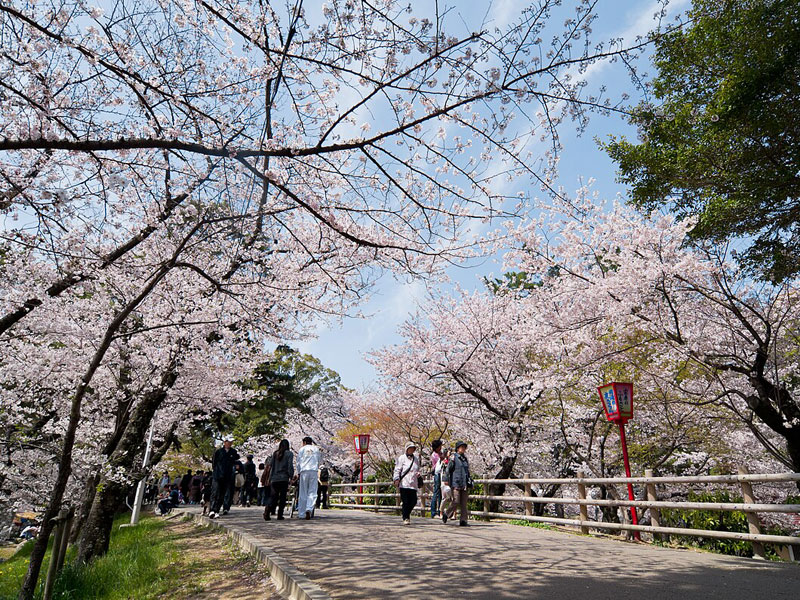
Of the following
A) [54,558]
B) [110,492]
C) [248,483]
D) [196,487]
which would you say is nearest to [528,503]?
[110,492]

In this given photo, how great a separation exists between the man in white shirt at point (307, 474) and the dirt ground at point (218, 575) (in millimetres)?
2171

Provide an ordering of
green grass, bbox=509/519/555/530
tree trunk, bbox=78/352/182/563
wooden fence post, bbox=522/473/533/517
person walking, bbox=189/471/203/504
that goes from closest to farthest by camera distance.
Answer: tree trunk, bbox=78/352/182/563, green grass, bbox=509/519/555/530, wooden fence post, bbox=522/473/533/517, person walking, bbox=189/471/203/504

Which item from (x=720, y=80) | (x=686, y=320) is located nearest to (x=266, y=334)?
(x=686, y=320)

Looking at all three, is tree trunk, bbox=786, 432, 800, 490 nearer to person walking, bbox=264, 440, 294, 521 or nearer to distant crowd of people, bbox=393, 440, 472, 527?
distant crowd of people, bbox=393, 440, 472, 527

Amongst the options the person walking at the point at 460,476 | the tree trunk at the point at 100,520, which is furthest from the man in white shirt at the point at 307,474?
the tree trunk at the point at 100,520

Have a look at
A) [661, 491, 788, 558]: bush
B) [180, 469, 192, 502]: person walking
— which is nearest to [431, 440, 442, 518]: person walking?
[661, 491, 788, 558]: bush

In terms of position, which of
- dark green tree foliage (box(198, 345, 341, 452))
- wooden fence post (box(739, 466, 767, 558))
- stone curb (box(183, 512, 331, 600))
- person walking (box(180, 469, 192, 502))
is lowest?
stone curb (box(183, 512, 331, 600))

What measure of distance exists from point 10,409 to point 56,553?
332 inches

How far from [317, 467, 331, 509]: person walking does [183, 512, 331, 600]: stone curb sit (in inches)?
330

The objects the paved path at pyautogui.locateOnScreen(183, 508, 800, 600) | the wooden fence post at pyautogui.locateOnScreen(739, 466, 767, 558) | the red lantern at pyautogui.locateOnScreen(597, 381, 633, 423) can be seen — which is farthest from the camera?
the red lantern at pyautogui.locateOnScreen(597, 381, 633, 423)

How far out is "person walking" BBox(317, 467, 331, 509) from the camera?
16.4 metres

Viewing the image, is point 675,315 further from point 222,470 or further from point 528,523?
point 222,470

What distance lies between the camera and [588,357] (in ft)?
37.3

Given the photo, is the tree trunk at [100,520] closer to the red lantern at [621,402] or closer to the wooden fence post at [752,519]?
the red lantern at [621,402]
